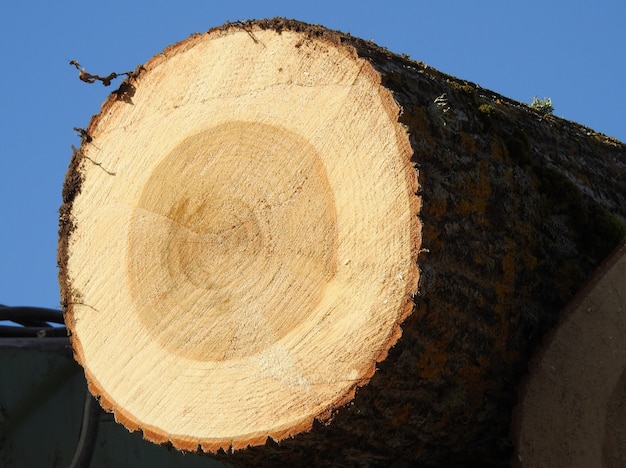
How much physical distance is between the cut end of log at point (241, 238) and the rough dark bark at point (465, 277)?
0.06 m

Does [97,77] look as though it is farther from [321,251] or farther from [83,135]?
[321,251]

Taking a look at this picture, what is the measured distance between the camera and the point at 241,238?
220 cm

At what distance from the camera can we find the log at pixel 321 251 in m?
1.98

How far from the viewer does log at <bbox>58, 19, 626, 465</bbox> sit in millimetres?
1980

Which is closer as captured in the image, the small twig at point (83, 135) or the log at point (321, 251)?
the log at point (321, 251)

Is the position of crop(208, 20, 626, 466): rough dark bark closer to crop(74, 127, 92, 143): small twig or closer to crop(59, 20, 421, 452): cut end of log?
crop(59, 20, 421, 452): cut end of log

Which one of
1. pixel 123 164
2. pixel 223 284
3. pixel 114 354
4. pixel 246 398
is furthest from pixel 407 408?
pixel 123 164

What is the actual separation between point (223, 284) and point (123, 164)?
547 mm

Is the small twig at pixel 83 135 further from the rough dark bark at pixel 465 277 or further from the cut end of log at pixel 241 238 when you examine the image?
the rough dark bark at pixel 465 277

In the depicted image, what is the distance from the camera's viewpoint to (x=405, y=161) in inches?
77.7

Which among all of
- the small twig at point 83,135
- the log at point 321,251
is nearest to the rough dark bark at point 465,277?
the log at point 321,251

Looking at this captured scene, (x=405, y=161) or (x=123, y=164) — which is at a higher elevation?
(x=405, y=161)

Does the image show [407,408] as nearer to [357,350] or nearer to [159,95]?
[357,350]

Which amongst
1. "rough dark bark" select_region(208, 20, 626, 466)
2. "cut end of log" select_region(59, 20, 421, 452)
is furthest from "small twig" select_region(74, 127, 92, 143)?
"rough dark bark" select_region(208, 20, 626, 466)
